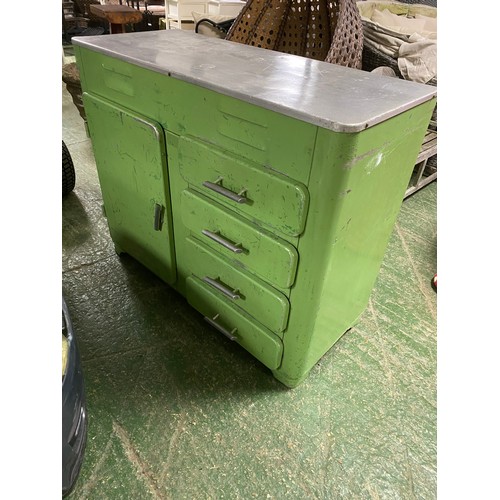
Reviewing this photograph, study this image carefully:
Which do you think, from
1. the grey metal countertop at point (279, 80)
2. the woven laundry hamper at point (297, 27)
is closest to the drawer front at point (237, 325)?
the grey metal countertop at point (279, 80)

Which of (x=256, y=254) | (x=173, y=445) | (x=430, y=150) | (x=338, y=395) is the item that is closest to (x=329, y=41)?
(x=430, y=150)

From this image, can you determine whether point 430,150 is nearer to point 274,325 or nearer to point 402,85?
point 402,85

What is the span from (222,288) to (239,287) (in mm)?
73

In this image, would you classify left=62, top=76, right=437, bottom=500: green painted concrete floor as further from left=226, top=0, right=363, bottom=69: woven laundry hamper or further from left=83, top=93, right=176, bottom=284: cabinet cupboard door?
left=226, top=0, right=363, bottom=69: woven laundry hamper

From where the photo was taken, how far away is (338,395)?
131 centimetres

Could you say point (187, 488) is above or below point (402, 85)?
below

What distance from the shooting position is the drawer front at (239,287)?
1.10 metres

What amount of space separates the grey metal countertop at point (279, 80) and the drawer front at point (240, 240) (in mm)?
329

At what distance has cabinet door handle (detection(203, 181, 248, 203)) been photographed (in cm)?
97

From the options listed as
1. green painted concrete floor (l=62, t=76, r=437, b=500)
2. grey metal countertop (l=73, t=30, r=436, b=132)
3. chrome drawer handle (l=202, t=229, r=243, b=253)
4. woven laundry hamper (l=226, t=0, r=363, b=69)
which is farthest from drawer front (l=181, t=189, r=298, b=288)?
woven laundry hamper (l=226, t=0, r=363, b=69)

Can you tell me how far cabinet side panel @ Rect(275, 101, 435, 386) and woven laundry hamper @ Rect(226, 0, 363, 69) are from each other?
103 centimetres

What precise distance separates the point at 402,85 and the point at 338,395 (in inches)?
40.3

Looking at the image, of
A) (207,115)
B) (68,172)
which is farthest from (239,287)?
(68,172)

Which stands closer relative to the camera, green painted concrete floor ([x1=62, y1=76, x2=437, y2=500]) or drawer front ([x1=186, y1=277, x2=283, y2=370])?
green painted concrete floor ([x1=62, y1=76, x2=437, y2=500])
